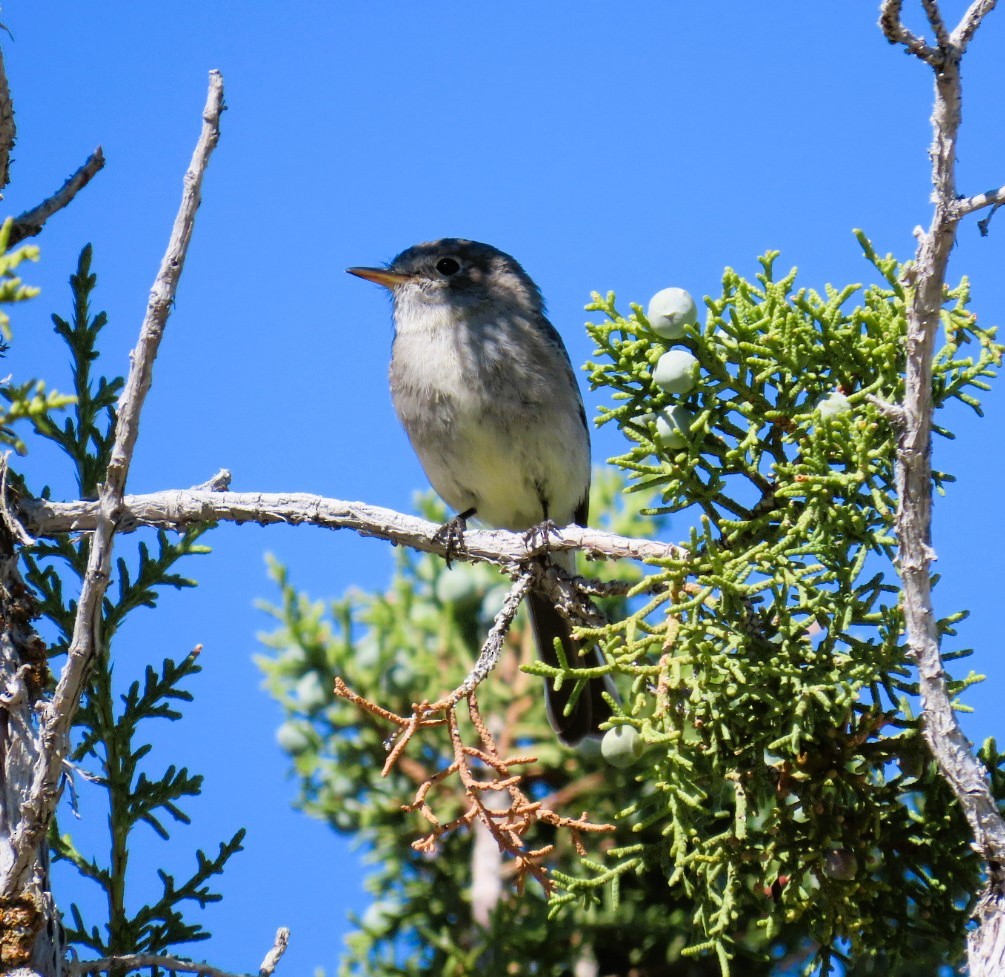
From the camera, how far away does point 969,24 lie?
7.36ft

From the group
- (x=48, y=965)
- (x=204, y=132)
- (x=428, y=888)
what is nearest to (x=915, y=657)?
(x=204, y=132)

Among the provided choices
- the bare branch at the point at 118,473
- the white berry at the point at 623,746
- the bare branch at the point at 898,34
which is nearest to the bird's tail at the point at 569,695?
the white berry at the point at 623,746

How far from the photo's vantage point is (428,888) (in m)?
5.06

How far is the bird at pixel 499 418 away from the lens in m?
5.49

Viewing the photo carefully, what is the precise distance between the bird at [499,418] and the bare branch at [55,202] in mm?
2191

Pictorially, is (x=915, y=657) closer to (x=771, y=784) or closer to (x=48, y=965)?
(x=771, y=784)

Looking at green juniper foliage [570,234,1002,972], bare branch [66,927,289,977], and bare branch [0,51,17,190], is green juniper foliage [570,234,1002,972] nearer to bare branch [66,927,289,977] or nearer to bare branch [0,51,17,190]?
bare branch [66,927,289,977]

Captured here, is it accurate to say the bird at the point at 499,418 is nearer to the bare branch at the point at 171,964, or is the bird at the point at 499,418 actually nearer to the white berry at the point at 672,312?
the white berry at the point at 672,312

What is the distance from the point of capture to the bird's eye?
21.2 ft

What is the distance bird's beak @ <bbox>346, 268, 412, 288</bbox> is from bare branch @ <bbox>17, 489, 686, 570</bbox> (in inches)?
119

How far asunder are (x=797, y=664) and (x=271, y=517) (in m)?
1.43

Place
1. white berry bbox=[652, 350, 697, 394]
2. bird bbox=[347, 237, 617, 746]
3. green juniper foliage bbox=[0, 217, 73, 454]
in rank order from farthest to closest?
bird bbox=[347, 237, 617, 746] < white berry bbox=[652, 350, 697, 394] < green juniper foliage bbox=[0, 217, 73, 454]

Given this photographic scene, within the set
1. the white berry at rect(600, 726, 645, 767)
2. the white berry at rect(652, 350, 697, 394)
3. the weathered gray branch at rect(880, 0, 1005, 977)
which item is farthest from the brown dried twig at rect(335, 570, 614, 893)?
the white berry at rect(652, 350, 697, 394)

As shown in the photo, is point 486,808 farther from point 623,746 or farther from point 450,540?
point 450,540
